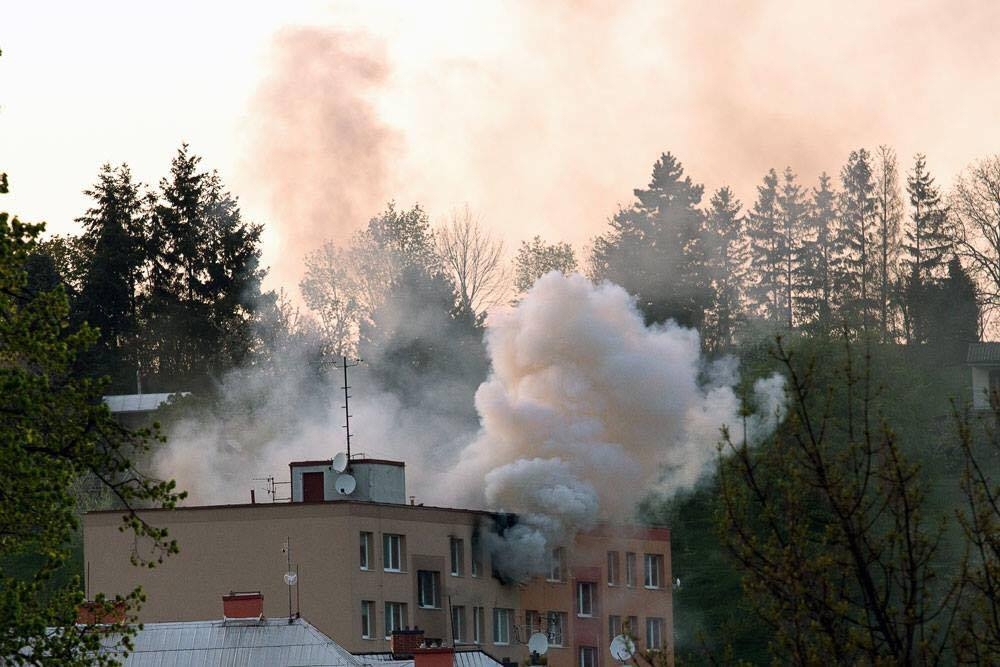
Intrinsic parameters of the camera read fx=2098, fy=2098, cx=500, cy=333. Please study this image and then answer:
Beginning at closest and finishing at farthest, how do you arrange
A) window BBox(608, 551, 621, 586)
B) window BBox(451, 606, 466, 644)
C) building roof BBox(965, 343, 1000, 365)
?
window BBox(451, 606, 466, 644) < window BBox(608, 551, 621, 586) < building roof BBox(965, 343, 1000, 365)

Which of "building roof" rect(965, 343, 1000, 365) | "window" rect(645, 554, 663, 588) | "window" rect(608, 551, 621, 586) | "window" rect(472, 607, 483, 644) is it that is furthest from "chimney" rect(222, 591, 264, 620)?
"building roof" rect(965, 343, 1000, 365)

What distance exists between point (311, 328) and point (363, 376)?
9.86 meters

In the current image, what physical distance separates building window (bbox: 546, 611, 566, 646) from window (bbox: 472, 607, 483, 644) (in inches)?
173

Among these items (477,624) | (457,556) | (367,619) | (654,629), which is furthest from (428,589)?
(654,629)

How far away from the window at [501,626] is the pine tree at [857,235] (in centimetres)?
5498

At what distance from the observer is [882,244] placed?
13262 centimetres

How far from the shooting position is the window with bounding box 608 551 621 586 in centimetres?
8888

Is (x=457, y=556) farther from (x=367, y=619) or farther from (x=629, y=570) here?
(x=629, y=570)

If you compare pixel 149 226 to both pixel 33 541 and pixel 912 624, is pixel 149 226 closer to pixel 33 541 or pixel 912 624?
pixel 33 541

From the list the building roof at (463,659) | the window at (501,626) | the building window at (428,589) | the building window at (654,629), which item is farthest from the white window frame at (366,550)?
the building window at (654,629)

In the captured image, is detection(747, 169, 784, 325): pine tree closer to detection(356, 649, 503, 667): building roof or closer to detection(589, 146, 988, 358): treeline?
detection(589, 146, 988, 358): treeline

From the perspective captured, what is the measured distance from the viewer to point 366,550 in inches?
2876

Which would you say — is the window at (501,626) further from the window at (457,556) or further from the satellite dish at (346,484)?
the satellite dish at (346,484)

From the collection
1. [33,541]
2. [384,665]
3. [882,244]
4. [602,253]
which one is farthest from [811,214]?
[33,541]
